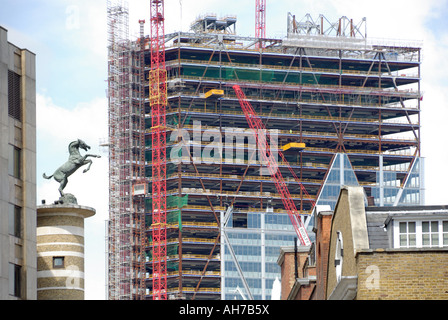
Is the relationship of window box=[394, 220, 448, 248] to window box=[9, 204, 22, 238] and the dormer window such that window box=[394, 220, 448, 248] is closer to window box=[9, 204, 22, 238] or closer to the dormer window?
the dormer window

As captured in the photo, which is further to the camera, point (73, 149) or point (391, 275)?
point (73, 149)

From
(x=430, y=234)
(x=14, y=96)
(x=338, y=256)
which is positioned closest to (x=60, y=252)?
(x=14, y=96)

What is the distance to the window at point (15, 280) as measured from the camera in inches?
2675

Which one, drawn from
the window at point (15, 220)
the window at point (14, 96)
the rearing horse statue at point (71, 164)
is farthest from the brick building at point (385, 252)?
the rearing horse statue at point (71, 164)

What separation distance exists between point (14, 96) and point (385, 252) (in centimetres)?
3872

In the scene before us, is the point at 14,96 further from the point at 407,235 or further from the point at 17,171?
the point at 407,235

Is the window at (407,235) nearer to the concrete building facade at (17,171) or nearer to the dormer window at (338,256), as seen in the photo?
the dormer window at (338,256)

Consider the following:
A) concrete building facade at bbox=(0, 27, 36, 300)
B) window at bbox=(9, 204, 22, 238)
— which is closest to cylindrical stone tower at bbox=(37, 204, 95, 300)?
concrete building facade at bbox=(0, 27, 36, 300)

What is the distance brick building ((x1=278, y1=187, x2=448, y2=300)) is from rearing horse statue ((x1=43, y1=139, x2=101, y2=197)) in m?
29.2

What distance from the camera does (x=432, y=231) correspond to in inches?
1708

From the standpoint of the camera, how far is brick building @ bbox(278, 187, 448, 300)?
3922cm
